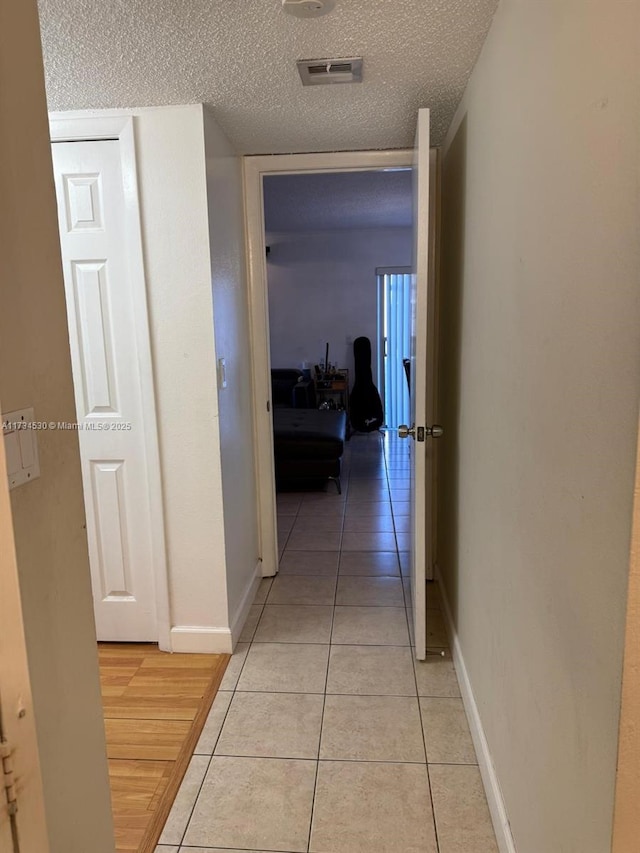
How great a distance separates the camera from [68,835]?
1.09 m

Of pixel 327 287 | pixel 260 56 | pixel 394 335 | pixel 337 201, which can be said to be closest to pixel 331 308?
pixel 327 287

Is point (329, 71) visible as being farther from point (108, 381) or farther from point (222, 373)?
point (108, 381)

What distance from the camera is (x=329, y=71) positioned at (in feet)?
6.09

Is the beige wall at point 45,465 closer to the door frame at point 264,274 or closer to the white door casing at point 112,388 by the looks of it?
the white door casing at point 112,388

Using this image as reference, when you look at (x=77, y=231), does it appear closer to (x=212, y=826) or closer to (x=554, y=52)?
(x=554, y=52)

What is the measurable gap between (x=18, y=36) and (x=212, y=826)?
6.19 feet

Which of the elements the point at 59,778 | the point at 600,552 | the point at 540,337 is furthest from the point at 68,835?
the point at 540,337

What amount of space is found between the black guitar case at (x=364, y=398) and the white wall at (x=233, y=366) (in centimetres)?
388

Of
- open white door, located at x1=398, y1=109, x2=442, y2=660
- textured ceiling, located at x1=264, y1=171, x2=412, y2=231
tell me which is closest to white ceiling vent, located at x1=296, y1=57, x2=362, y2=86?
open white door, located at x1=398, y1=109, x2=442, y2=660

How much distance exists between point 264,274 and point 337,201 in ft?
8.14

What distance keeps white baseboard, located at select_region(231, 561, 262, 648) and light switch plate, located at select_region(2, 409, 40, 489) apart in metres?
1.71

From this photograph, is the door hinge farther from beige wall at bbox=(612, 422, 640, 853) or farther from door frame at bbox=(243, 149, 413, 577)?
door frame at bbox=(243, 149, 413, 577)

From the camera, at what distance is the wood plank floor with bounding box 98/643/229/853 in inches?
65.6

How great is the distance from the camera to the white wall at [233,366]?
2.34m
